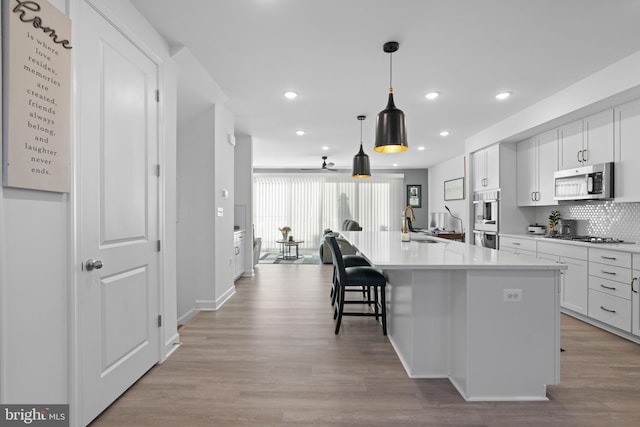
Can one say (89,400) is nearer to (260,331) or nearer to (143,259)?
(143,259)

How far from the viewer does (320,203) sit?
30.9ft

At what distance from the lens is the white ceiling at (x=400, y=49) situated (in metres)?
2.14

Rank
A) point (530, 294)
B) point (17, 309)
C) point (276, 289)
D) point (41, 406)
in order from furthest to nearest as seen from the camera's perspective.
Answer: point (276, 289) → point (530, 294) → point (41, 406) → point (17, 309)

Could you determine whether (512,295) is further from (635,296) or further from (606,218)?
(606,218)

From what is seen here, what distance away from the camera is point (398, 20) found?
2262 millimetres

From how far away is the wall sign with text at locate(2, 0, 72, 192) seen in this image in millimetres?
1223

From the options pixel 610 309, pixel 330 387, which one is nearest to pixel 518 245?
pixel 610 309

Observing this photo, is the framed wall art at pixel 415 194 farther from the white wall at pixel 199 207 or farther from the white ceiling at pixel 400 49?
the white wall at pixel 199 207

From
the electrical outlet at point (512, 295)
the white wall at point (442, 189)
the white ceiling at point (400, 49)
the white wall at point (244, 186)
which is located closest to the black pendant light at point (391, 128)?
the white ceiling at point (400, 49)

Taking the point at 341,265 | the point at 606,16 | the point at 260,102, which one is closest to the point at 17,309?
the point at 341,265

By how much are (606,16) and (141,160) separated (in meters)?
3.41

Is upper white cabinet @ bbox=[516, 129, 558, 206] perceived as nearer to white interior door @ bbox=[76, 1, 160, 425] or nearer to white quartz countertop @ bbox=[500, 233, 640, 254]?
white quartz countertop @ bbox=[500, 233, 640, 254]

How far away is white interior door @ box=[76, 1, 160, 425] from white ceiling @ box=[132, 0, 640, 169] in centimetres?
57

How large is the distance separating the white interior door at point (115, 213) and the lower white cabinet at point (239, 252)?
104 inches
